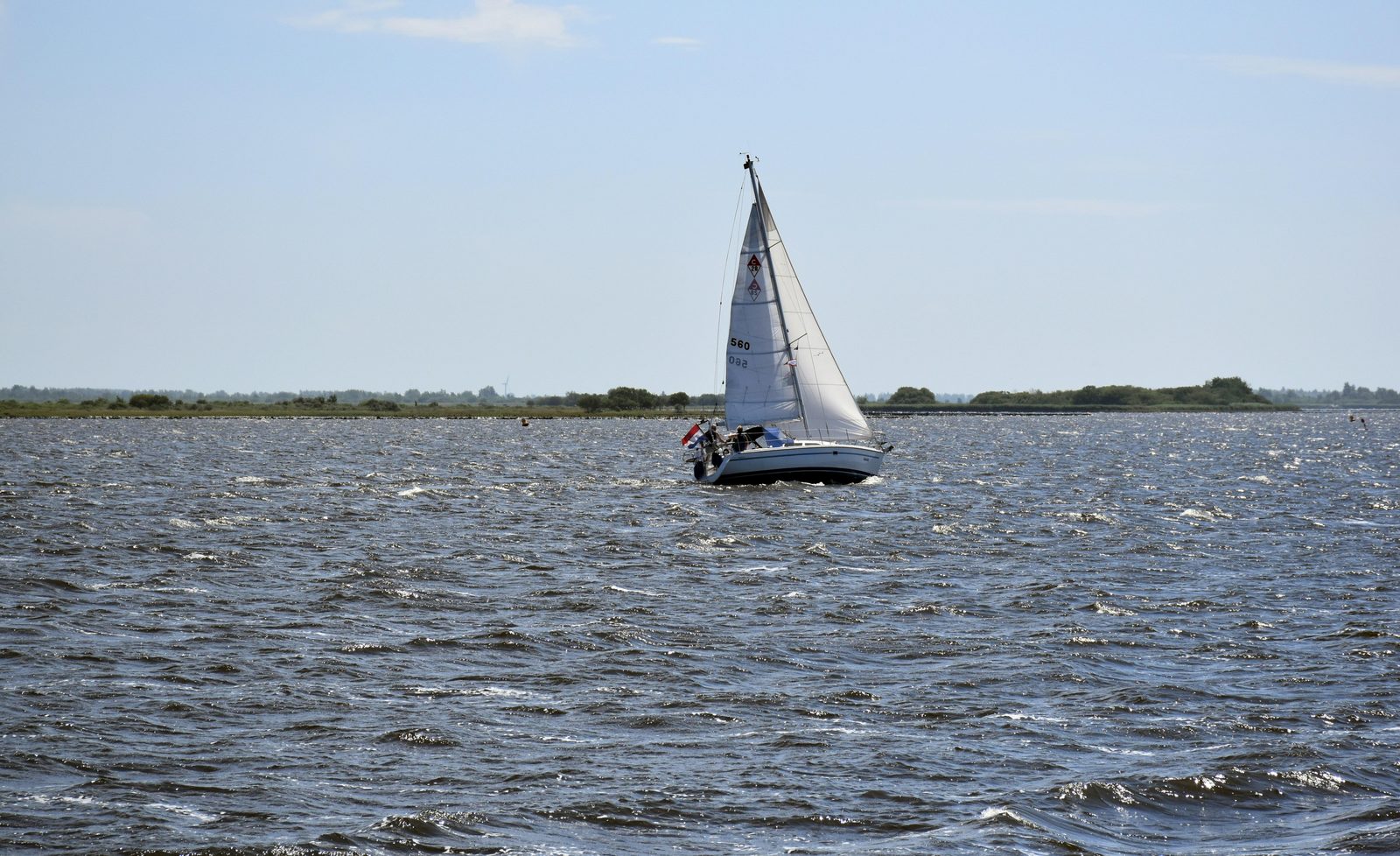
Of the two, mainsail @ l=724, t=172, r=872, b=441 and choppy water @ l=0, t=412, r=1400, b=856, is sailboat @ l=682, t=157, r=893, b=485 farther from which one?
choppy water @ l=0, t=412, r=1400, b=856

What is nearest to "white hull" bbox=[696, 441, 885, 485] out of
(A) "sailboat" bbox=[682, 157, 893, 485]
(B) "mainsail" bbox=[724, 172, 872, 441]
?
(A) "sailboat" bbox=[682, 157, 893, 485]

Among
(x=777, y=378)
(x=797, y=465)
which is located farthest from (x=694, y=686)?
(x=777, y=378)

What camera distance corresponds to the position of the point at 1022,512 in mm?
43000

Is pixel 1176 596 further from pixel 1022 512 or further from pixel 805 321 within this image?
pixel 805 321

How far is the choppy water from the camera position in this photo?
38.2 ft

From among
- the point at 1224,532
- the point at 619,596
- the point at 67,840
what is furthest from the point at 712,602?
the point at 1224,532

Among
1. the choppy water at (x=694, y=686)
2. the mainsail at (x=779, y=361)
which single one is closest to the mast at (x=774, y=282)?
the mainsail at (x=779, y=361)

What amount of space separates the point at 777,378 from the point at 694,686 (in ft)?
116

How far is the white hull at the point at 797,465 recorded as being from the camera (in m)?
48.7

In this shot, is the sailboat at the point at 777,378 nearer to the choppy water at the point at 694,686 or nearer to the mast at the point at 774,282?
the mast at the point at 774,282

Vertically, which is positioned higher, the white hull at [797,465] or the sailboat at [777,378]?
the sailboat at [777,378]

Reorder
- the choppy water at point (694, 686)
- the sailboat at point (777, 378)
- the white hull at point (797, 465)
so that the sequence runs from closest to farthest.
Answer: the choppy water at point (694, 686) → the white hull at point (797, 465) → the sailboat at point (777, 378)

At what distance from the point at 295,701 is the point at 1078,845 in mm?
8599

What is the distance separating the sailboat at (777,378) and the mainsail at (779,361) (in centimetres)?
3
